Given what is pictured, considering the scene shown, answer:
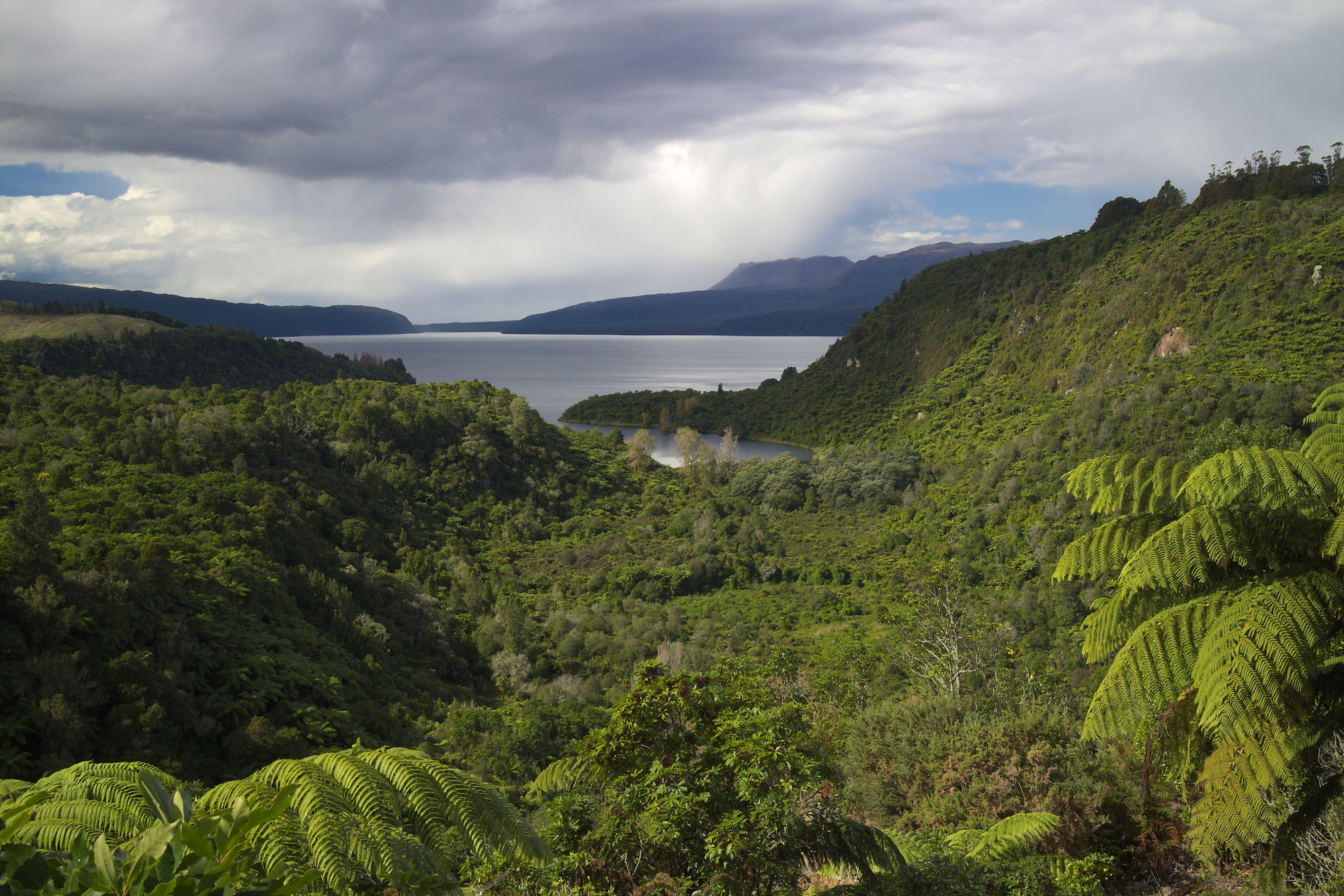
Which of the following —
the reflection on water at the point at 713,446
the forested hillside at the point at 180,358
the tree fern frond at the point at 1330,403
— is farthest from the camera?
the reflection on water at the point at 713,446

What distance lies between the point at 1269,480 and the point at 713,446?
7437 centimetres

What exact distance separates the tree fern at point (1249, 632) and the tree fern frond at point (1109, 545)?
0.27 meters

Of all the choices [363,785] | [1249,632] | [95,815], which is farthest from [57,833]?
[1249,632]

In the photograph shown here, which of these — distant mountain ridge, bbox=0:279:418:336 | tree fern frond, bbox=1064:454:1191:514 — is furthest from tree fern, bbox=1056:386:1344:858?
distant mountain ridge, bbox=0:279:418:336

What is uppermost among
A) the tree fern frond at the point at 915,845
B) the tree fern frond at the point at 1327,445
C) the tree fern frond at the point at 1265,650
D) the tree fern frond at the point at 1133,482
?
the tree fern frond at the point at 1327,445

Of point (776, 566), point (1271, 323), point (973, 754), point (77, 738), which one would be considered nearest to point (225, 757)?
point (77, 738)

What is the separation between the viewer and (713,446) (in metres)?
77.8

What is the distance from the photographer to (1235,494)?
11.5 ft

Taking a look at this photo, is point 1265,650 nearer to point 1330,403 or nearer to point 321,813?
point 1330,403

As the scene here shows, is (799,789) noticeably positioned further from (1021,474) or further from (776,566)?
(1021,474)

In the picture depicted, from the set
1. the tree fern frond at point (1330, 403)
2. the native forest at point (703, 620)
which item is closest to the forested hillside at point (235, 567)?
the native forest at point (703, 620)

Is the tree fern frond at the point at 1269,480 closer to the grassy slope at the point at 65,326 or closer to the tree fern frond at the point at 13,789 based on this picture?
the tree fern frond at the point at 13,789

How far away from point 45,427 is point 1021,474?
43.4m

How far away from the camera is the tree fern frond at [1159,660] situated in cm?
352
